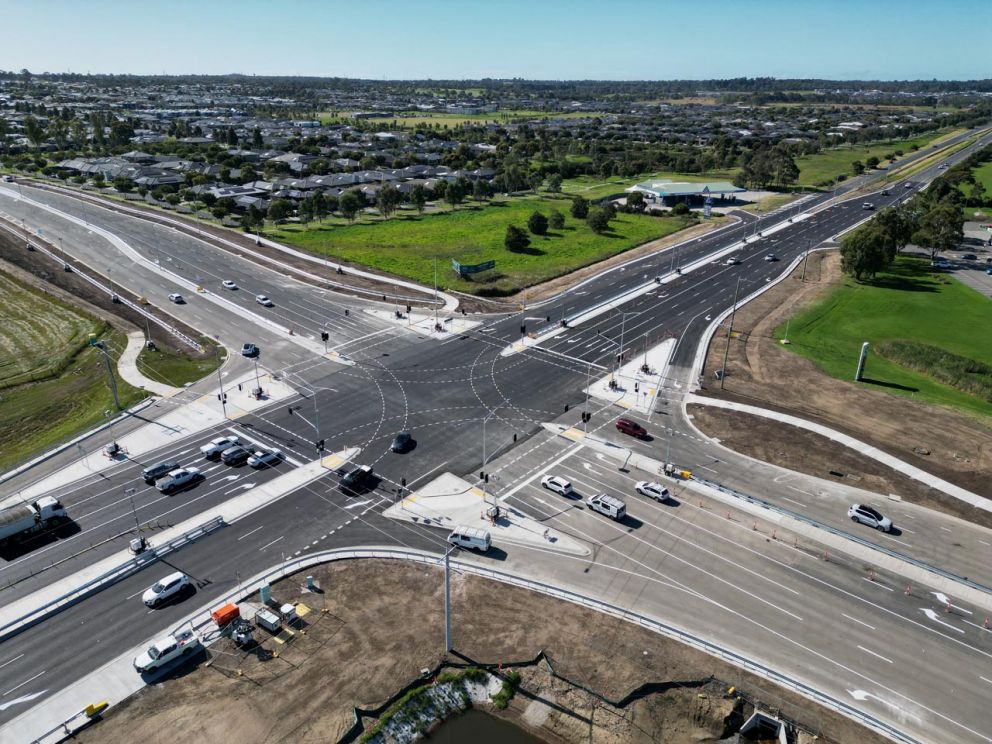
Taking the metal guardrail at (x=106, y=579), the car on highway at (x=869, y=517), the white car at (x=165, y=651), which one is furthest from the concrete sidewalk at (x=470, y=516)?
the car on highway at (x=869, y=517)

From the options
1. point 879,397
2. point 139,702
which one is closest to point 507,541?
point 139,702

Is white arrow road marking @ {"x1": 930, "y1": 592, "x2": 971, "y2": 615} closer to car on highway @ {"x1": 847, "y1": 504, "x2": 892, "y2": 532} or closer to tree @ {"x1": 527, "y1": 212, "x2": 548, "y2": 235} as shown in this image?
car on highway @ {"x1": 847, "y1": 504, "x2": 892, "y2": 532}

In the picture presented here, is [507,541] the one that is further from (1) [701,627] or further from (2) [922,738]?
(2) [922,738]

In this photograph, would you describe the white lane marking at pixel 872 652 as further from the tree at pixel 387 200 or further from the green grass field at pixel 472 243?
the tree at pixel 387 200

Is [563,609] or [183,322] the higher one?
[183,322]

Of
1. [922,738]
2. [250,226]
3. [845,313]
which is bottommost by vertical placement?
[922,738]

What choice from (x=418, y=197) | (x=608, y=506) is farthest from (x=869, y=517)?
(x=418, y=197)
